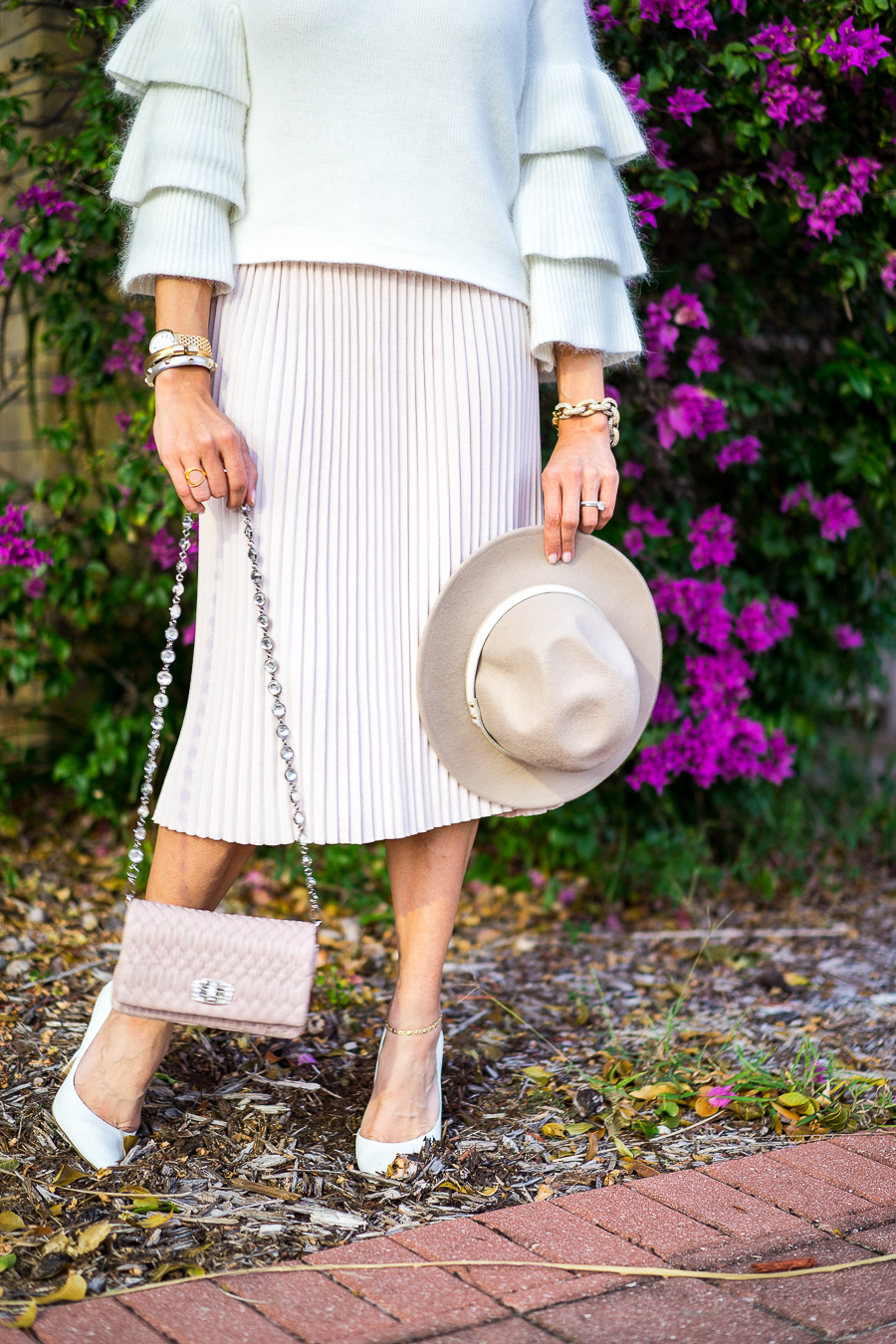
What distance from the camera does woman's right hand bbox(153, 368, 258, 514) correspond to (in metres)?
1.65

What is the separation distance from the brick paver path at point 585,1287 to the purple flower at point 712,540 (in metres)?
1.61

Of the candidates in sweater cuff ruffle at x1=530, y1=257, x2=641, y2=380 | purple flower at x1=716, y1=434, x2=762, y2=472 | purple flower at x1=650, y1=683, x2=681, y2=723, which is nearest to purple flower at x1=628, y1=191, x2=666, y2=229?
purple flower at x1=716, y1=434, x2=762, y2=472

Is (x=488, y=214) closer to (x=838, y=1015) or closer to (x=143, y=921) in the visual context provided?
(x=143, y=921)

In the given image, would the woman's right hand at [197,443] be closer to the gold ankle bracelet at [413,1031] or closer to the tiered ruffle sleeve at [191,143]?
the tiered ruffle sleeve at [191,143]

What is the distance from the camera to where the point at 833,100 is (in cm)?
277

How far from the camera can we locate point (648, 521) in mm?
3027

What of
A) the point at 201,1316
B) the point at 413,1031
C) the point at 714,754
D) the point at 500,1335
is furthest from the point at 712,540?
the point at 201,1316

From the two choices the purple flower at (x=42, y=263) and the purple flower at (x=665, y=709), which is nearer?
the purple flower at (x=42, y=263)

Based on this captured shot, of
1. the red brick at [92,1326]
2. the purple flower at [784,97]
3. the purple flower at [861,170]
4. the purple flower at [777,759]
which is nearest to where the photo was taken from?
the red brick at [92,1326]

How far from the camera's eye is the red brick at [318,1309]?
1.39 metres

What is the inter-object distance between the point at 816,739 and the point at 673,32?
6.23 ft

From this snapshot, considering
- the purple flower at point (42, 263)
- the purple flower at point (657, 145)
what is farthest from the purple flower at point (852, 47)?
the purple flower at point (42, 263)

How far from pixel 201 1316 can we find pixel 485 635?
95 centimetres

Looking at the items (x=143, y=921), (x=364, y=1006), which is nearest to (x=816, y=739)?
(x=364, y=1006)
